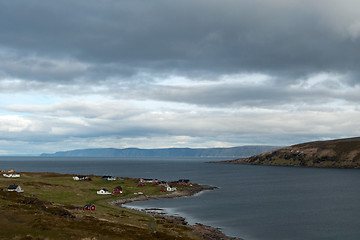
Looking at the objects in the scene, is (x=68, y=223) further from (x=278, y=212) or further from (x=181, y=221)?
(x=278, y=212)

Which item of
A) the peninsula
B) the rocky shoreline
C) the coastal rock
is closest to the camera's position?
the peninsula

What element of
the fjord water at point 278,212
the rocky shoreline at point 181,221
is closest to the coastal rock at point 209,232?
the rocky shoreline at point 181,221

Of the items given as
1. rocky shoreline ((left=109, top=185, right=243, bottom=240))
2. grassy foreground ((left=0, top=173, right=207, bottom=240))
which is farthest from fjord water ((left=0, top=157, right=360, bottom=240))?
grassy foreground ((left=0, top=173, right=207, bottom=240))

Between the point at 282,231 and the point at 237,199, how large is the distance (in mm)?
56841

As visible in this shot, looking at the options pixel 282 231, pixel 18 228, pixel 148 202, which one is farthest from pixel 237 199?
pixel 18 228

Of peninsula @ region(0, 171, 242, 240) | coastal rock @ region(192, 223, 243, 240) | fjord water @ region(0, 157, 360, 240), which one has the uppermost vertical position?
peninsula @ region(0, 171, 242, 240)

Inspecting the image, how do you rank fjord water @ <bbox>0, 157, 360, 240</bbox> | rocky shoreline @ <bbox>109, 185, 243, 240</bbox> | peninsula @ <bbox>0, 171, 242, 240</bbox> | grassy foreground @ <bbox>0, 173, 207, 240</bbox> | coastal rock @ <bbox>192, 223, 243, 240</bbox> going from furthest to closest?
fjord water @ <bbox>0, 157, 360, 240</bbox> < rocky shoreline @ <bbox>109, 185, 243, 240</bbox> < coastal rock @ <bbox>192, 223, 243, 240</bbox> < peninsula @ <bbox>0, 171, 242, 240</bbox> < grassy foreground @ <bbox>0, 173, 207, 240</bbox>

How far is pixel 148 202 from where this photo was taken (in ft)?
424

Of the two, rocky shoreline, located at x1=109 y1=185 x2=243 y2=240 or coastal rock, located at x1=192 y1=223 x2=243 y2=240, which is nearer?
coastal rock, located at x1=192 y1=223 x2=243 y2=240

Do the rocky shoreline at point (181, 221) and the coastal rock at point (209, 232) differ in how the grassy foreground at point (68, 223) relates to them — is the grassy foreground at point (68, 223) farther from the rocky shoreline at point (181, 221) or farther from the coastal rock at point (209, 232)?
the rocky shoreline at point (181, 221)

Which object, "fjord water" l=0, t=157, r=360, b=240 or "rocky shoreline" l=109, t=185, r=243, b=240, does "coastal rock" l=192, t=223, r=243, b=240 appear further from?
"fjord water" l=0, t=157, r=360, b=240

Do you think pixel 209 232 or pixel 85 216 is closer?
pixel 85 216

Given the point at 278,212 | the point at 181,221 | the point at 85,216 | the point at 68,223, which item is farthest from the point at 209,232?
the point at 278,212

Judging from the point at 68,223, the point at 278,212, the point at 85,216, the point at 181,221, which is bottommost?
the point at 278,212
